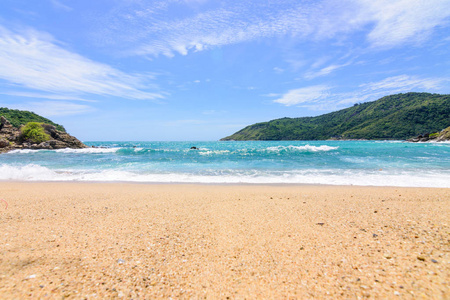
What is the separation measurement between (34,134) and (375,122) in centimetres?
14212

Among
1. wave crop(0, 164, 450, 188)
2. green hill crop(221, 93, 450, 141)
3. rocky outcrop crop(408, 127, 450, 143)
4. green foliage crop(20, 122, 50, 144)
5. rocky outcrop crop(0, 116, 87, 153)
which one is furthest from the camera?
green hill crop(221, 93, 450, 141)

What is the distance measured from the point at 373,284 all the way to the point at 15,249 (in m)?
5.11

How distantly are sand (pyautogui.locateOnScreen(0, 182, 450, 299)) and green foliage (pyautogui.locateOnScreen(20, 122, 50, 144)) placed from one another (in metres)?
49.9

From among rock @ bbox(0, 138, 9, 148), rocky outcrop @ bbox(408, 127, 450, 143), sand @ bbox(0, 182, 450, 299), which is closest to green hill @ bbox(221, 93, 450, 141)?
rocky outcrop @ bbox(408, 127, 450, 143)

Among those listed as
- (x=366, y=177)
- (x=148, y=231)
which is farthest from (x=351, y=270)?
(x=366, y=177)

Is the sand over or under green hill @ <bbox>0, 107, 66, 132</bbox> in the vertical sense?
under

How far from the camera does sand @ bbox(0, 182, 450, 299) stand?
89.9 inches

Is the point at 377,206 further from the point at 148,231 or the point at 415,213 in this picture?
the point at 148,231

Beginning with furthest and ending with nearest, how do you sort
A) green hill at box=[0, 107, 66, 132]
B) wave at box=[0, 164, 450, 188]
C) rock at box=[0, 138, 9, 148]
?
green hill at box=[0, 107, 66, 132] < rock at box=[0, 138, 9, 148] < wave at box=[0, 164, 450, 188]

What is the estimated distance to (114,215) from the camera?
4926 millimetres

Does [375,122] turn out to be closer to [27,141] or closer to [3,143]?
[27,141]

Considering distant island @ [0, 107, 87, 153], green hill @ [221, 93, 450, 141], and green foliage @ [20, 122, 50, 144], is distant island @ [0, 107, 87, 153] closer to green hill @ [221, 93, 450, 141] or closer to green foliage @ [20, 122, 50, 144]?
green foliage @ [20, 122, 50, 144]

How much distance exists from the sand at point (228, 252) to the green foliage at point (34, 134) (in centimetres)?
4986

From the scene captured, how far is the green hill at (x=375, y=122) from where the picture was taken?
297 ft
